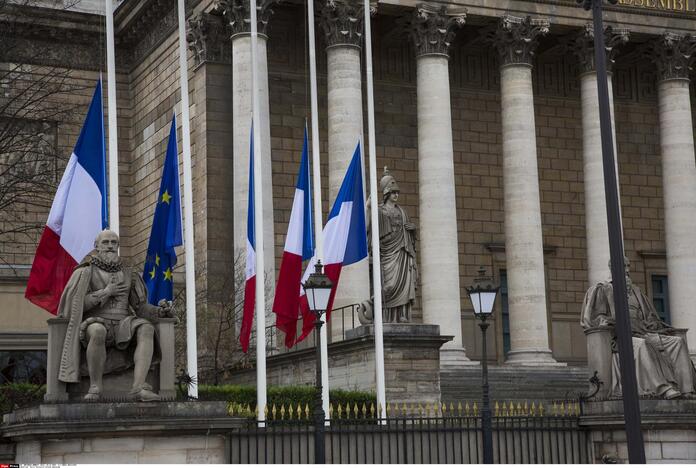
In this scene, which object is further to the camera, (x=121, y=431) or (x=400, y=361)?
(x=400, y=361)

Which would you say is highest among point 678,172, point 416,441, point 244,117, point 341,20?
point 341,20

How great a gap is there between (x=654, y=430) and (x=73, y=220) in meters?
10.0

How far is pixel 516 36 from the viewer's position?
40062 mm

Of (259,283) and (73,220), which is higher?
(73,220)

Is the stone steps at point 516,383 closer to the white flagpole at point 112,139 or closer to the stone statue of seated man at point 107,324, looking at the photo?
the white flagpole at point 112,139

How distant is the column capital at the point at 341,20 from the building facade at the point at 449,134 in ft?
0.22

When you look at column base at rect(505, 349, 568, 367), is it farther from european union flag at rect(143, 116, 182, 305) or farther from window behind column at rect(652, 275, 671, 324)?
european union flag at rect(143, 116, 182, 305)

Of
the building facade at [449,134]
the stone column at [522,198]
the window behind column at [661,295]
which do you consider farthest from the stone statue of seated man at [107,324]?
the window behind column at [661,295]

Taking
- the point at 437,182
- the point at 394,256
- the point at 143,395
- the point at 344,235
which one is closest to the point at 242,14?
the point at 437,182

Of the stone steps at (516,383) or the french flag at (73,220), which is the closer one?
the french flag at (73,220)

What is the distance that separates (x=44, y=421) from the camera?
16.9m

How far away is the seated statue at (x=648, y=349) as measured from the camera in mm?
22609

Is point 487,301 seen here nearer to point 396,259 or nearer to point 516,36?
point 396,259

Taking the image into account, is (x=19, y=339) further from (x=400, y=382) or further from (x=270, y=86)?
(x=400, y=382)
